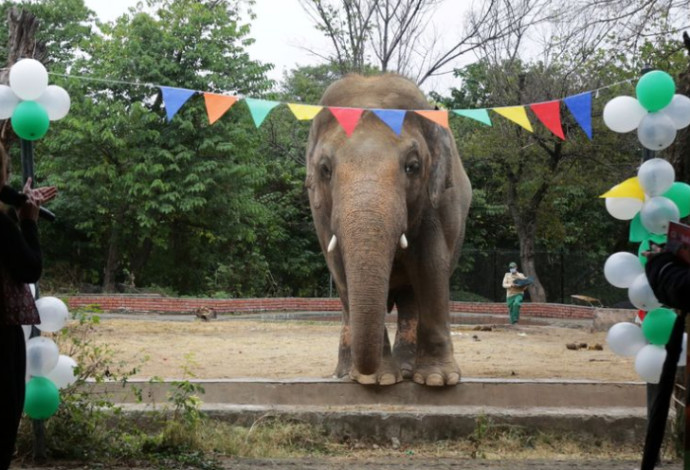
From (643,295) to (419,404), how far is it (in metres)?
3.31

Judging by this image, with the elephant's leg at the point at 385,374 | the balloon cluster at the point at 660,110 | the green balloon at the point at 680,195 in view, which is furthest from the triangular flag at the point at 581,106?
the elephant's leg at the point at 385,374

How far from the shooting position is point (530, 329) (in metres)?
19.9

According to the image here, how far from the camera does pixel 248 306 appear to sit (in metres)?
23.8

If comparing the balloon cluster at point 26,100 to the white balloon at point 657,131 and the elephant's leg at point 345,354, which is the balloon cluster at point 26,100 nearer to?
the white balloon at point 657,131

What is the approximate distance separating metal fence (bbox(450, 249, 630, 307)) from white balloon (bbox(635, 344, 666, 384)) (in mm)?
24925

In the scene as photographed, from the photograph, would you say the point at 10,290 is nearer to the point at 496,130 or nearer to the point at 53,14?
the point at 496,130

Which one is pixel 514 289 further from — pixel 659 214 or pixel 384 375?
pixel 659 214

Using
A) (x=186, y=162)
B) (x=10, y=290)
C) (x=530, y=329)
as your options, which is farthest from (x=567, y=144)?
(x=10, y=290)

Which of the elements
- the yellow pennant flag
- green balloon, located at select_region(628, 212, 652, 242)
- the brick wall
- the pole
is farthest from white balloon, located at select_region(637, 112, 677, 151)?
the brick wall

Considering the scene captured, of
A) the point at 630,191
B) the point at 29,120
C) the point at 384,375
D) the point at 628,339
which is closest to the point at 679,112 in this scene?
the point at 630,191

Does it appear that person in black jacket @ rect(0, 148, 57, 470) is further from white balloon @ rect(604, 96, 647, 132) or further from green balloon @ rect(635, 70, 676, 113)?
green balloon @ rect(635, 70, 676, 113)

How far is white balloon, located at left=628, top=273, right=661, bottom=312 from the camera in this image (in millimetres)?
5910

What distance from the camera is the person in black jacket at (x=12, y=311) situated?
4445 mm

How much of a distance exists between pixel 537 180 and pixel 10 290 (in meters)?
24.1
